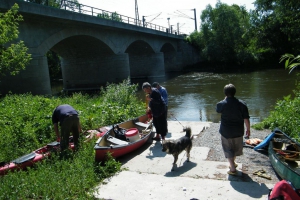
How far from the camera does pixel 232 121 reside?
4.88 metres

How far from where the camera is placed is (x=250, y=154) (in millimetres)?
6238

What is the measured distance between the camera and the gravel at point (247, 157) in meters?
5.03

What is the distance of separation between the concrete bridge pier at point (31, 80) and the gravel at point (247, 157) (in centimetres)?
1258

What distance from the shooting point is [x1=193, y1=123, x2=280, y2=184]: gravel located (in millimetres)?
5031

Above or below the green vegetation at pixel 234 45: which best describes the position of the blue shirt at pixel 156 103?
below

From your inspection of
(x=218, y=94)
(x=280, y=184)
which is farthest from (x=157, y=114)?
(x=218, y=94)

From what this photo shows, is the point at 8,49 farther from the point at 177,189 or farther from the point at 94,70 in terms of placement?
the point at 94,70

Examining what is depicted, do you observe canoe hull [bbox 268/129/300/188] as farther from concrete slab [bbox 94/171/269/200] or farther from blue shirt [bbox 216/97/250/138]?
blue shirt [bbox 216/97/250/138]

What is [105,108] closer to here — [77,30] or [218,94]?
[218,94]

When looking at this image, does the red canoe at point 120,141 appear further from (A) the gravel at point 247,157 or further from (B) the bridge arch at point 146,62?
(B) the bridge arch at point 146,62

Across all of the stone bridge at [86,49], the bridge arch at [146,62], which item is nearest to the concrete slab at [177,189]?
the stone bridge at [86,49]

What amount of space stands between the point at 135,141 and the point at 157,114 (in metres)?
0.87

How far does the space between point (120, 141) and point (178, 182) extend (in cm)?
234

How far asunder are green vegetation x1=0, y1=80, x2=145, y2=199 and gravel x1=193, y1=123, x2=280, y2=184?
93.3 inches
